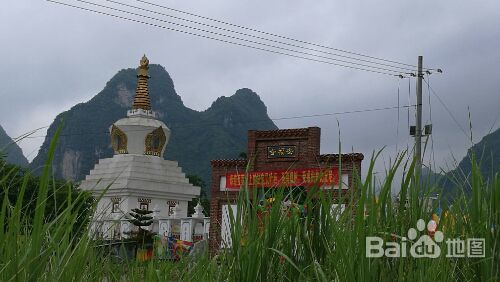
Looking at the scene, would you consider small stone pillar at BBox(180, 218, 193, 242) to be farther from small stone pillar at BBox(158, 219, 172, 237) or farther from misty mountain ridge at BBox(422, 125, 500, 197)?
misty mountain ridge at BBox(422, 125, 500, 197)

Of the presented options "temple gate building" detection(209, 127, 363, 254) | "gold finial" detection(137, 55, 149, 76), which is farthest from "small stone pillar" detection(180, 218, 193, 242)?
"gold finial" detection(137, 55, 149, 76)

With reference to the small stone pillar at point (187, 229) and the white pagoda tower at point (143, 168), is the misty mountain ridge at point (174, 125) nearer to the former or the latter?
the white pagoda tower at point (143, 168)

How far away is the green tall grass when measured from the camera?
1.75 metres

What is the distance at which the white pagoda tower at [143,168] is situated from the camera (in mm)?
29844

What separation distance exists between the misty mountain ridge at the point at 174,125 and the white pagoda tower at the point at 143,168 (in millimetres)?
44829

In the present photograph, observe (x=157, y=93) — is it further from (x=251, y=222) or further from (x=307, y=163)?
(x=251, y=222)

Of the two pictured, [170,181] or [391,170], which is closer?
[391,170]

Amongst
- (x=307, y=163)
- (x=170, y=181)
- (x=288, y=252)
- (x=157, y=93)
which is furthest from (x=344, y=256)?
(x=157, y=93)

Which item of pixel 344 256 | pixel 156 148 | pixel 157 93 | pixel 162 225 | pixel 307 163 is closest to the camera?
pixel 344 256

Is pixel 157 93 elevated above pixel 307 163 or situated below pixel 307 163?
above

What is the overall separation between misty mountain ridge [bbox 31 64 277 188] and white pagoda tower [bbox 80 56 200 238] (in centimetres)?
4483

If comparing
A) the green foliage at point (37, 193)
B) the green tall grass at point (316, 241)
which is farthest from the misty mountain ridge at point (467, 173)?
the green foliage at point (37, 193)

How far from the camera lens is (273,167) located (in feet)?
69.5

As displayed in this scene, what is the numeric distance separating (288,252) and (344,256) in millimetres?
496
